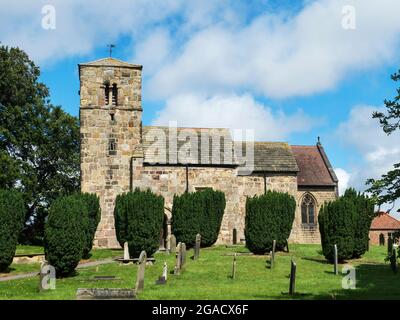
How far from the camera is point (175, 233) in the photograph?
30.8 m

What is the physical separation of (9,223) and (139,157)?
468 inches

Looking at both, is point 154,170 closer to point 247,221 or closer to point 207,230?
point 207,230

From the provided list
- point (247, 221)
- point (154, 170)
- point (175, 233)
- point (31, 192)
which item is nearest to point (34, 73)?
point (31, 192)

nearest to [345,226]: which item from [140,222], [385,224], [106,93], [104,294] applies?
[140,222]

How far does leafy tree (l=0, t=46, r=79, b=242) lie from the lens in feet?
132

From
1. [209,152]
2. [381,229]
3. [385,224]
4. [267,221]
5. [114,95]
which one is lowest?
[381,229]

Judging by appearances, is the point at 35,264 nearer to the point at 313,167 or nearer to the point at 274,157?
the point at 274,157

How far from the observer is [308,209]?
40.9m

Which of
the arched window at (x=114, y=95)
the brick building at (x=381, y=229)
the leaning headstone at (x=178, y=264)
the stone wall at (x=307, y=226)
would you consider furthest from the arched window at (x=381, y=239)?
the leaning headstone at (x=178, y=264)

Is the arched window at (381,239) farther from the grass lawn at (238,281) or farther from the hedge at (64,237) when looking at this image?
the hedge at (64,237)

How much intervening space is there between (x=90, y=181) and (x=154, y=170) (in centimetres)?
427

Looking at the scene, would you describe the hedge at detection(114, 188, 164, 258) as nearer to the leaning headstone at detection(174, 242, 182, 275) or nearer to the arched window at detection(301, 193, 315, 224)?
the leaning headstone at detection(174, 242, 182, 275)

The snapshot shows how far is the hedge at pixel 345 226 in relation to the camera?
25.3 meters

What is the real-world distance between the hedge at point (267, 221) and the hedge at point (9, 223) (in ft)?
38.3
